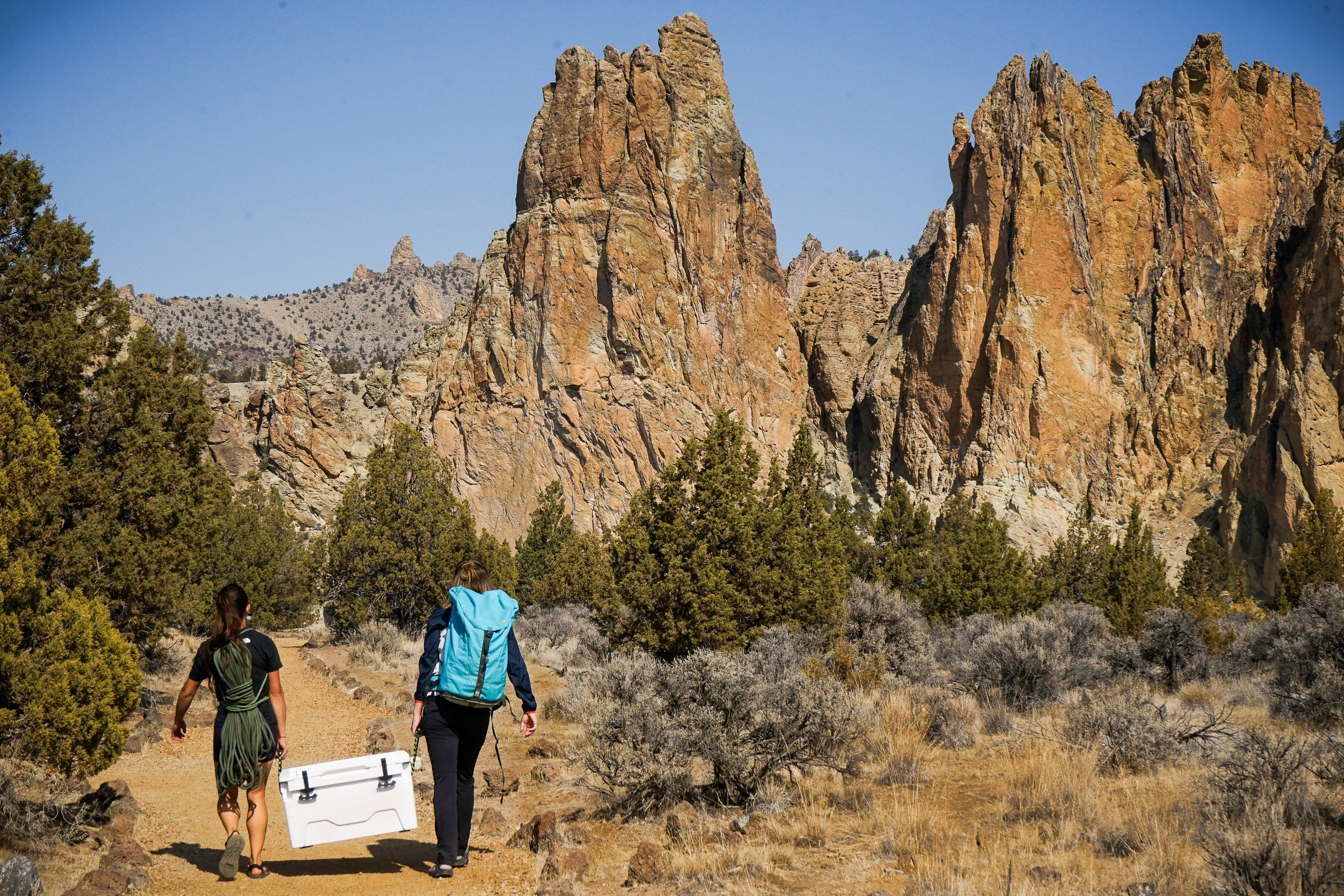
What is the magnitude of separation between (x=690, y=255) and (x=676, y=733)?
54325 mm

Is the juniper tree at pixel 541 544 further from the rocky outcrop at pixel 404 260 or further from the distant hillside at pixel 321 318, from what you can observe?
the rocky outcrop at pixel 404 260

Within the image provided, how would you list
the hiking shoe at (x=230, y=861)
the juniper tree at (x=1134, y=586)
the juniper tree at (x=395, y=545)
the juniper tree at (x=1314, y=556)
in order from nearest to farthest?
the hiking shoe at (x=230, y=861) < the juniper tree at (x=1134, y=586) < the juniper tree at (x=395, y=545) < the juniper tree at (x=1314, y=556)

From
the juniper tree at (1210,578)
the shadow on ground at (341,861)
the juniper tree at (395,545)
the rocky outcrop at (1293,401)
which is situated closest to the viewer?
the shadow on ground at (341,861)

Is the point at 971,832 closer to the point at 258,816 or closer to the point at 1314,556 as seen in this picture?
the point at 258,816

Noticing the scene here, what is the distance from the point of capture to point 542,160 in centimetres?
6112

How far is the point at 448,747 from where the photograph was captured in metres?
6.04

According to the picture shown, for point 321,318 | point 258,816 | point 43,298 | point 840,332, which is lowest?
point 258,816

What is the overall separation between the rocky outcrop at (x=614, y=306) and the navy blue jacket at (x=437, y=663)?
5084cm

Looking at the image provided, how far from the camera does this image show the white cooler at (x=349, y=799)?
586cm

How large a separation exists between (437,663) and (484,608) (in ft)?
1.49

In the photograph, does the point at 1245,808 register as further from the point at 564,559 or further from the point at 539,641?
the point at 564,559

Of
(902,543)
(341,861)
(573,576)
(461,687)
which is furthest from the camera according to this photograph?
(573,576)

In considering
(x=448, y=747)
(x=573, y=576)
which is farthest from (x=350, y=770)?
(x=573, y=576)

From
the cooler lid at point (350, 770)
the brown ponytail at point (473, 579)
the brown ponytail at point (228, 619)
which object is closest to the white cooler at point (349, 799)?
the cooler lid at point (350, 770)
